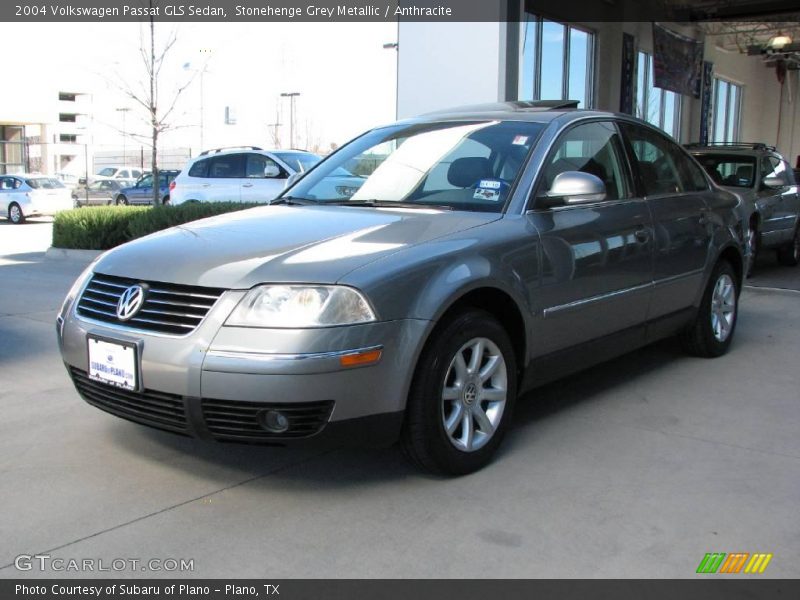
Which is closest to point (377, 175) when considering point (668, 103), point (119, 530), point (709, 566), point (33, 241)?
point (119, 530)

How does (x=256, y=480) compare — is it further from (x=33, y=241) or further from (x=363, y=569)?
(x=33, y=241)

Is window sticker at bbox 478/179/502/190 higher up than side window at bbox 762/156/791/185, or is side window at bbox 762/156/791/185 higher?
side window at bbox 762/156/791/185

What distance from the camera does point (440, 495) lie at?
3.53 metres

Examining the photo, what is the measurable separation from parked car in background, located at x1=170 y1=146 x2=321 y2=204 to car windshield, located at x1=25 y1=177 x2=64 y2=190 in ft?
32.8

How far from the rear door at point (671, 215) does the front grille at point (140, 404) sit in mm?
2904

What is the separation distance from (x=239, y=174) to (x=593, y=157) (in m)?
11.8

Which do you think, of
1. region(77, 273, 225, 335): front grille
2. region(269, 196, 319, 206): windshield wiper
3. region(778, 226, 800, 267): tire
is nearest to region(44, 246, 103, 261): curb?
region(269, 196, 319, 206): windshield wiper

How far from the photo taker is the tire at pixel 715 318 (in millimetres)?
5711

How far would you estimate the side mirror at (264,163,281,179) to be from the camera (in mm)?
15320

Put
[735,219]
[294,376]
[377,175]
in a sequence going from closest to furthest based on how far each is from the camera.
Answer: [294,376] < [377,175] < [735,219]

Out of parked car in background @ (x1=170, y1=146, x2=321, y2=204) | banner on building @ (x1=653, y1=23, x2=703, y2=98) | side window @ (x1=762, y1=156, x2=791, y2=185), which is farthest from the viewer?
banner on building @ (x1=653, y1=23, x2=703, y2=98)

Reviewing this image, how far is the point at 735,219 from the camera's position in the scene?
6008 mm

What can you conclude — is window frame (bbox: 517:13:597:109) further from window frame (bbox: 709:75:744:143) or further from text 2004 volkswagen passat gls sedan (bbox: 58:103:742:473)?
text 2004 volkswagen passat gls sedan (bbox: 58:103:742:473)

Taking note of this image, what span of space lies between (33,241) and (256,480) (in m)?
14.7
